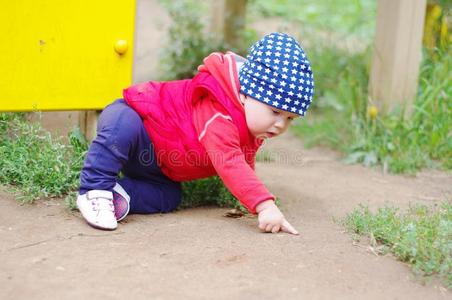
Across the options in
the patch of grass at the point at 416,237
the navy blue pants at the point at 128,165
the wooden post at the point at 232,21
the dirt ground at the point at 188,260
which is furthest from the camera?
the wooden post at the point at 232,21

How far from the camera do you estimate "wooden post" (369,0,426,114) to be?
12.5 ft

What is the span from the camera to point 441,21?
4.30 meters

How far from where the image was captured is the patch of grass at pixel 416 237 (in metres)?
2.14

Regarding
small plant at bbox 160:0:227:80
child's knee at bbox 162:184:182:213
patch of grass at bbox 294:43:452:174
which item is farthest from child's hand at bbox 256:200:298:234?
small plant at bbox 160:0:227:80

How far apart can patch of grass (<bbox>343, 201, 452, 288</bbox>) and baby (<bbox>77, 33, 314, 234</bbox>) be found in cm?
30

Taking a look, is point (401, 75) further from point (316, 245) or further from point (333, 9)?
point (333, 9)

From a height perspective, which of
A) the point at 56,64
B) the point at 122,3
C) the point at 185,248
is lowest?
the point at 185,248

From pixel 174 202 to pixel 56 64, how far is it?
830 millimetres

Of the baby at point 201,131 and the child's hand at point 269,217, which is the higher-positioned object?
the baby at point 201,131

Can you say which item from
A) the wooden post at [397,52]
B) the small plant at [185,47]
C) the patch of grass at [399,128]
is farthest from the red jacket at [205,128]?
the small plant at [185,47]

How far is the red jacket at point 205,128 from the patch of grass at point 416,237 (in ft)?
1.34

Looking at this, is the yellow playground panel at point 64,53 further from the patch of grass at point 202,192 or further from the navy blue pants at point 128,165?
the patch of grass at point 202,192

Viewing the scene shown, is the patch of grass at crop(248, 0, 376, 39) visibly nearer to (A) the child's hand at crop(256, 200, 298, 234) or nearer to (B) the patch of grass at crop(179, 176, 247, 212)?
(B) the patch of grass at crop(179, 176, 247, 212)

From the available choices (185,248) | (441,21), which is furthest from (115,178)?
(441,21)
